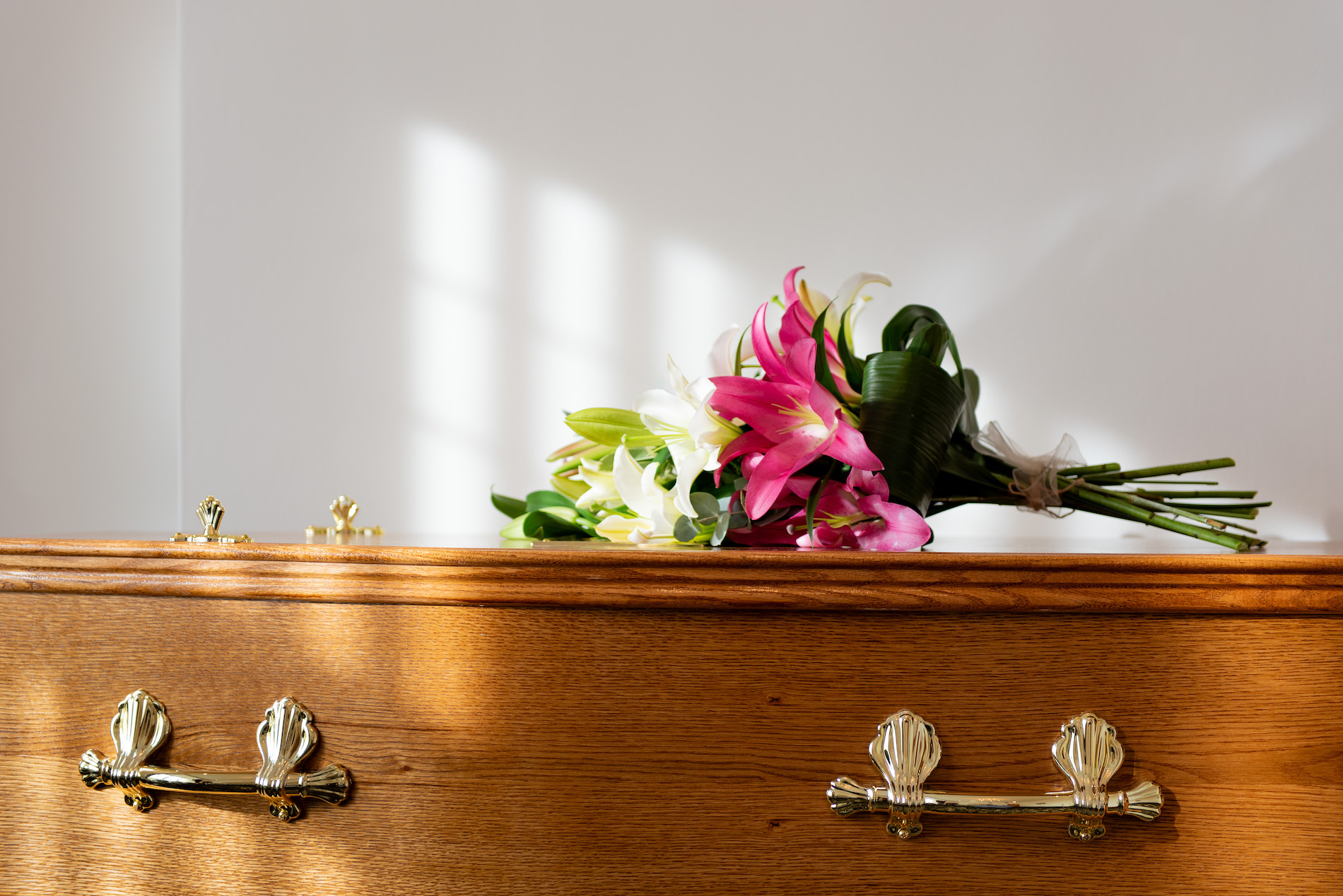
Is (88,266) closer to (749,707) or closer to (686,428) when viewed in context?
(686,428)

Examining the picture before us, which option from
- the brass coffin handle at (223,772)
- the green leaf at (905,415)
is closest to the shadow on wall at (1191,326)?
the green leaf at (905,415)

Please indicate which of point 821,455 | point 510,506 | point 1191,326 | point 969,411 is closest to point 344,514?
point 510,506

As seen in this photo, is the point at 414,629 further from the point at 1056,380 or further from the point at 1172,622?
the point at 1056,380

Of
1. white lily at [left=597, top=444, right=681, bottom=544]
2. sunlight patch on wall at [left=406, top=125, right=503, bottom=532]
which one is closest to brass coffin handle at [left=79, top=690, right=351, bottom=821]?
white lily at [left=597, top=444, right=681, bottom=544]

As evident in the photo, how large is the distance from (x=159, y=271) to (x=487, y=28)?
0.66 m

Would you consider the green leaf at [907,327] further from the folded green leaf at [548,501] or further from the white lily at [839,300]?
the folded green leaf at [548,501]

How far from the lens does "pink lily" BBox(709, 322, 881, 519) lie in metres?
0.56

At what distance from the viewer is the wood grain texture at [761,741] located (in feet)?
1.54

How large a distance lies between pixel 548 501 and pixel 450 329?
21.7 inches

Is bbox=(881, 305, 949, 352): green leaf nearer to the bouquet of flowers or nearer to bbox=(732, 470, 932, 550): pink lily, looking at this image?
the bouquet of flowers

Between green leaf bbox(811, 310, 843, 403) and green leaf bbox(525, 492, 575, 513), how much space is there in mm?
312

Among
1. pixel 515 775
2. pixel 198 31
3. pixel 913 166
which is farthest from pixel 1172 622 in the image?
pixel 198 31

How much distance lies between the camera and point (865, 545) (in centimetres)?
59

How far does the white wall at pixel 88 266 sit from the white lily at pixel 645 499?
99cm
